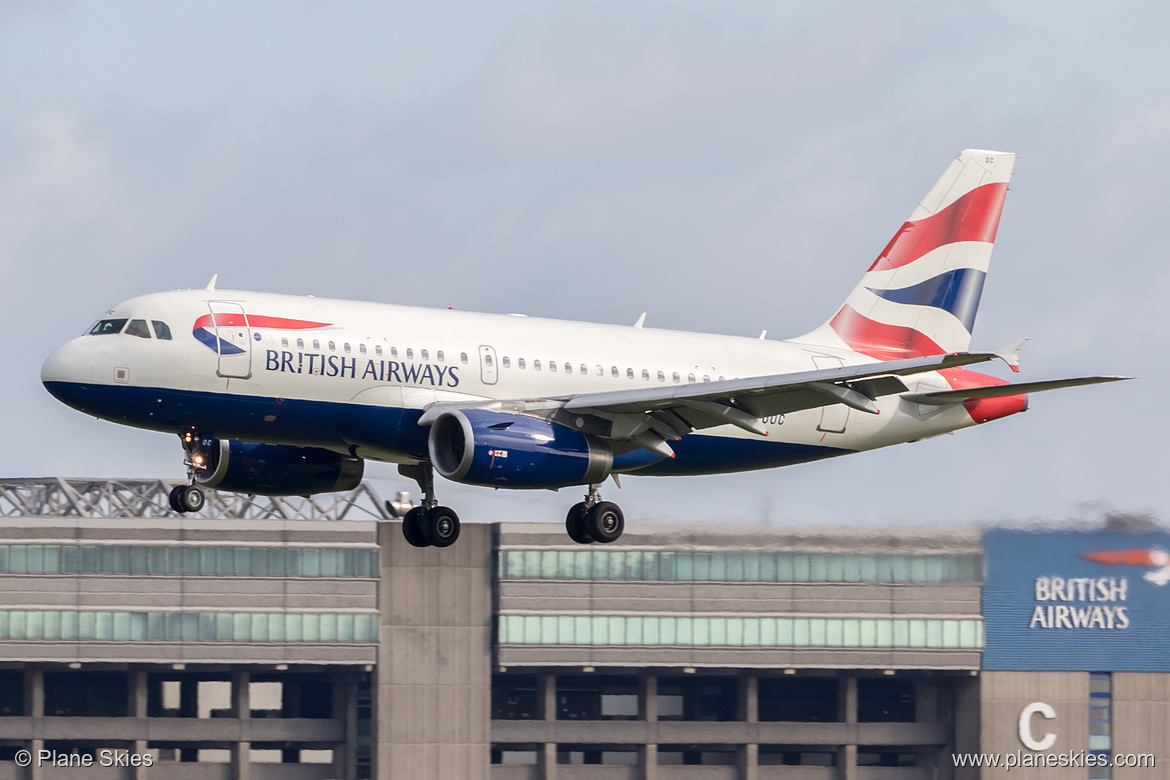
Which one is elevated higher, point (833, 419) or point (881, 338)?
point (881, 338)

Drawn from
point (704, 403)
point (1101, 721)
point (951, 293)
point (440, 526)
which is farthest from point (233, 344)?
point (1101, 721)

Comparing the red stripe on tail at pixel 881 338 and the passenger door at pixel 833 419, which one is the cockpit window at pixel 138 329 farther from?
the red stripe on tail at pixel 881 338

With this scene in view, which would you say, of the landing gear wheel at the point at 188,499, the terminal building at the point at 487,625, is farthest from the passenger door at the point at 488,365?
the terminal building at the point at 487,625

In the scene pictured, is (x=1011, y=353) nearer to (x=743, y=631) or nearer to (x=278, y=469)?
(x=278, y=469)

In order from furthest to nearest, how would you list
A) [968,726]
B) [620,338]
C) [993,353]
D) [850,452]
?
[968,726] < [850,452] < [620,338] < [993,353]

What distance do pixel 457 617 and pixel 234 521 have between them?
1436 cm

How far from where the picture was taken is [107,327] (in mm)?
38594

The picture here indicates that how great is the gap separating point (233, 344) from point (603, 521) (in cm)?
980

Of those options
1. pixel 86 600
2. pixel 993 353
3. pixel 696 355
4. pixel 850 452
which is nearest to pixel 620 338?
pixel 696 355

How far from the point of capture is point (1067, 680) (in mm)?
105500

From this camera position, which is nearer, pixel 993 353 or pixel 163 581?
pixel 993 353

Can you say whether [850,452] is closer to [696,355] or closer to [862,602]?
[696,355]

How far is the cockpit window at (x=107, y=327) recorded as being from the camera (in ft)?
126

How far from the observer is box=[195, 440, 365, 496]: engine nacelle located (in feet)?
141
